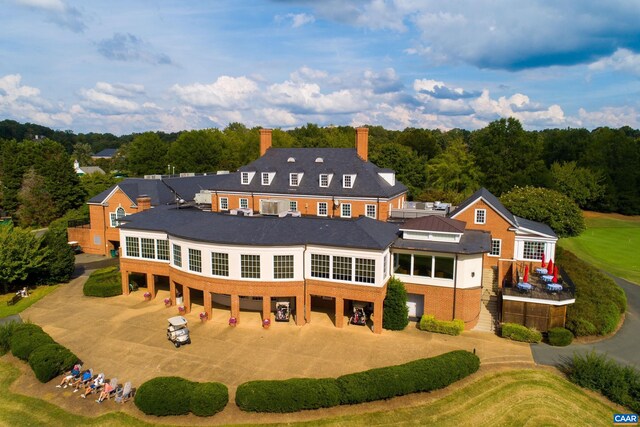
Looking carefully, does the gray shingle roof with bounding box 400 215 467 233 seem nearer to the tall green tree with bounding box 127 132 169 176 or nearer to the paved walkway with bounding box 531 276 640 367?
the paved walkway with bounding box 531 276 640 367

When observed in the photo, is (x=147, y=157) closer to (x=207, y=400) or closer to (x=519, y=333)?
(x=207, y=400)

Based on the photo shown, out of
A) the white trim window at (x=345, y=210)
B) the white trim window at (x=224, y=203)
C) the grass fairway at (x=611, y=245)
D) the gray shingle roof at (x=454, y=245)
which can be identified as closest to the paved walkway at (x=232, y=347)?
the gray shingle roof at (x=454, y=245)

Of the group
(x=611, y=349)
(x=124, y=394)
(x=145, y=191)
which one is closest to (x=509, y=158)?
(x=611, y=349)

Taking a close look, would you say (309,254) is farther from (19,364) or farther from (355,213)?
(19,364)

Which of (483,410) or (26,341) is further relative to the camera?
(26,341)

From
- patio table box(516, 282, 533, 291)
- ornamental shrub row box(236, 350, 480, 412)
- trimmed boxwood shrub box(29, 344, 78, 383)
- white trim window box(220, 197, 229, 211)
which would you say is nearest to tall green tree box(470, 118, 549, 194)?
patio table box(516, 282, 533, 291)
